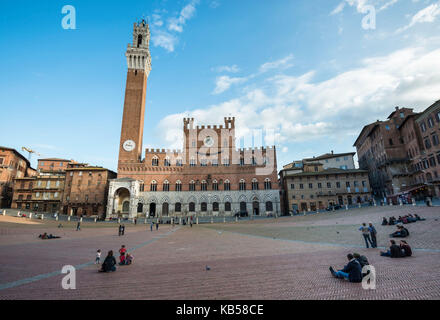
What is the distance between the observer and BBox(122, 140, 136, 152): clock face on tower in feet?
151

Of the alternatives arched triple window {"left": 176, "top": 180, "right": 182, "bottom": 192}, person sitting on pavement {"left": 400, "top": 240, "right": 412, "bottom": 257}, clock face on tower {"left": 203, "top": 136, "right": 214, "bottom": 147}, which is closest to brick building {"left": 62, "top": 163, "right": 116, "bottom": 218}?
arched triple window {"left": 176, "top": 180, "right": 182, "bottom": 192}

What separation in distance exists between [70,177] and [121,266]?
4390 centimetres

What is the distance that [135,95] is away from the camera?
4916cm

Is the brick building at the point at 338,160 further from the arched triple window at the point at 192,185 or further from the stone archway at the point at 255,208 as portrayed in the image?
the arched triple window at the point at 192,185

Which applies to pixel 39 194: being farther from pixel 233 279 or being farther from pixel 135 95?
pixel 233 279

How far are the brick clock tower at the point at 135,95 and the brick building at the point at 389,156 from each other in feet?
161

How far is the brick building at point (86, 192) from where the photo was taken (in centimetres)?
4219

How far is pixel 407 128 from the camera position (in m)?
37.5

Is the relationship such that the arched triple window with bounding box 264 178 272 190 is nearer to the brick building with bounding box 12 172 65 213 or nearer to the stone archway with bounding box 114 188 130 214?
the stone archway with bounding box 114 188 130 214

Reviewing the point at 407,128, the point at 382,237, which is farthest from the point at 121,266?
the point at 407,128

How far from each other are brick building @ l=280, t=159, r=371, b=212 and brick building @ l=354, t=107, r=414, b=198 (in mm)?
3320

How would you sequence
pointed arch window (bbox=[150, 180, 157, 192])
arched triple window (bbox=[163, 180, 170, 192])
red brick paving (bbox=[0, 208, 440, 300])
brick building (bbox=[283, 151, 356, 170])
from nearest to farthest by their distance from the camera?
red brick paving (bbox=[0, 208, 440, 300]) → pointed arch window (bbox=[150, 180, 157, 192]) → arched triple window (bbox=[163, 180, 170, 192]) → brick building (bbox=[283, 151, 356, 170])
